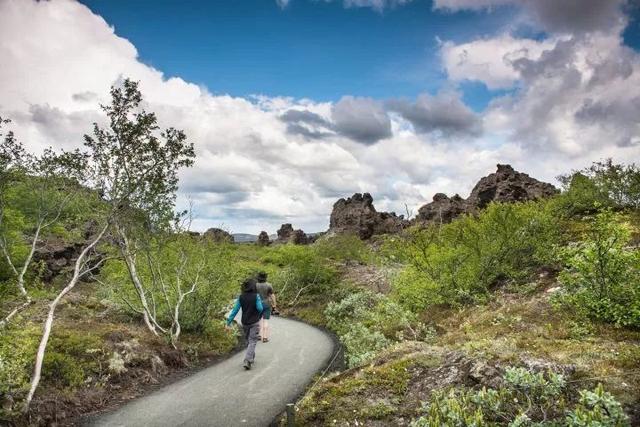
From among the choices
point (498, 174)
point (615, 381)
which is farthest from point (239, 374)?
point (498, 174)

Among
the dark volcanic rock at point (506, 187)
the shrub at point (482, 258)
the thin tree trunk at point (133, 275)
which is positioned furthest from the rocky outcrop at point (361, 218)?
the thin tree trunk at point (133, 275)

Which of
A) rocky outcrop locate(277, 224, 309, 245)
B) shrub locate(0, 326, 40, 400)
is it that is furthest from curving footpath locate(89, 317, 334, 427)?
rocky outcrop locate(277, 224, 309, 245)

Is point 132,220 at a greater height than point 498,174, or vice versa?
point 498,174

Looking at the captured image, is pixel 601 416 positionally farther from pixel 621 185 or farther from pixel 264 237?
pixel 264 237

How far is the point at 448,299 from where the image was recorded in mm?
20703

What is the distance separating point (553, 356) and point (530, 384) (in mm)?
4254

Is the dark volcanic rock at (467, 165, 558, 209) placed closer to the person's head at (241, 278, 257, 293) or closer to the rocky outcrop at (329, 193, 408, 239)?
the rocky outcrop at (329, 193, 408, 239)

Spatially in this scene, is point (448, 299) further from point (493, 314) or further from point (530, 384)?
point (530, 384)

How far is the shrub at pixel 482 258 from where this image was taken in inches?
833

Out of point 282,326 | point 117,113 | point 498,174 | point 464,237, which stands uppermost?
point 498,174

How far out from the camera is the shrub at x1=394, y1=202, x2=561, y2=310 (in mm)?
21156

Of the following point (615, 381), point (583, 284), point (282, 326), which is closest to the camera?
point (615, 381)

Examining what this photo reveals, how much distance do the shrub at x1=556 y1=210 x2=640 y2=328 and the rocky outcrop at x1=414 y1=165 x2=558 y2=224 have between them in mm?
62114

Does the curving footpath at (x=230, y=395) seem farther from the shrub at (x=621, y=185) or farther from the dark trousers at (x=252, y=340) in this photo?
the shrub at (x=621, y=185)
